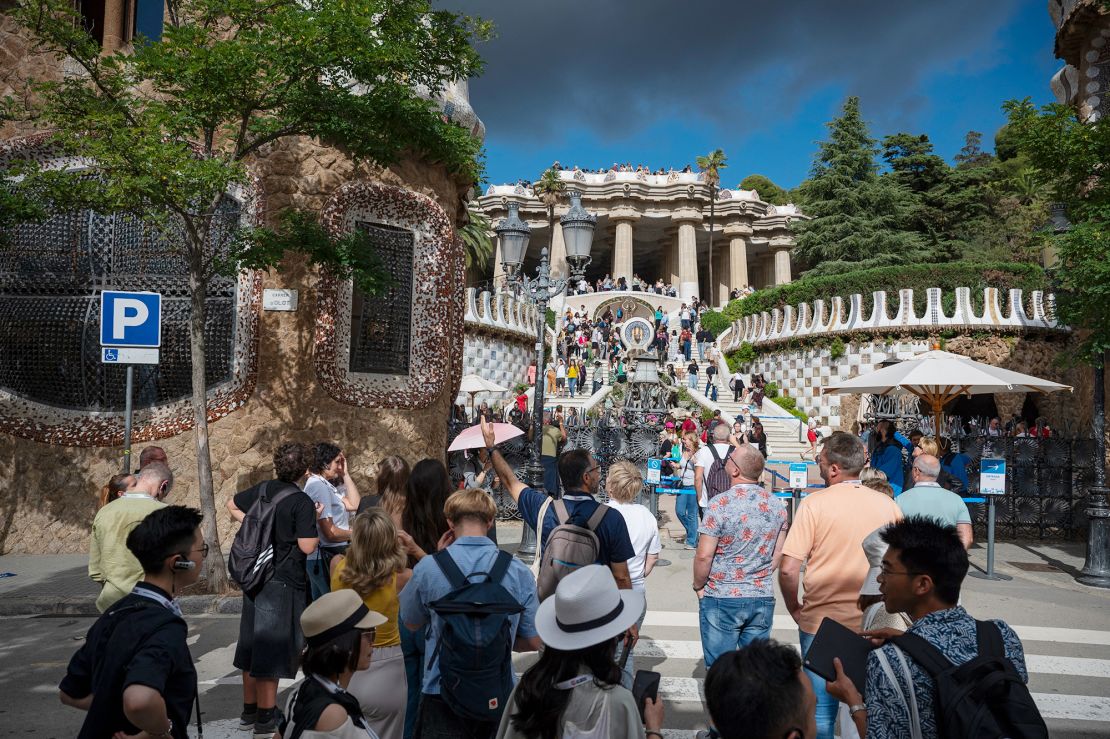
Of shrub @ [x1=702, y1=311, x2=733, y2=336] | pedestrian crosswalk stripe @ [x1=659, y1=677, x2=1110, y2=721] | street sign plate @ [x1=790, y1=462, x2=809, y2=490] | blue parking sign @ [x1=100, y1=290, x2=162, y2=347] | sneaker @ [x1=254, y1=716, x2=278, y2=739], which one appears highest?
shrub @ [x1=702, y1=311, x2=733, y2=336]

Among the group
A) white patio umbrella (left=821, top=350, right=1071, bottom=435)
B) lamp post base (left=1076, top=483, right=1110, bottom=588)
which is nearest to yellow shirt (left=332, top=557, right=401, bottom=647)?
lamp post base (left=1076, top=483, right=1110, bottom=588)

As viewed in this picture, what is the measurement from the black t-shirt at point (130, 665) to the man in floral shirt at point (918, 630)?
2112 mm

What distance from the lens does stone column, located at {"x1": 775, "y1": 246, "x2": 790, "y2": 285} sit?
55734 mm

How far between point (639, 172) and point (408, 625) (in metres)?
52.9

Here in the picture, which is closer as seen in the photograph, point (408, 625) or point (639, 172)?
point (408, 625)

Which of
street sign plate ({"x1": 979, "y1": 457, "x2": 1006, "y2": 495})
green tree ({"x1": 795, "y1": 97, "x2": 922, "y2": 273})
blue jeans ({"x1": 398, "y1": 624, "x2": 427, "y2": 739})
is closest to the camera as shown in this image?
blue jeans ({"x1": 398, "y1": 624, "x2": 427, "y2": 739})

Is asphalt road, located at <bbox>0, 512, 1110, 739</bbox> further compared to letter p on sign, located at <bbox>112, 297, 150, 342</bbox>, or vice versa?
letter p on sign, located at <bbox>112, 297, 150, 342</bbox>

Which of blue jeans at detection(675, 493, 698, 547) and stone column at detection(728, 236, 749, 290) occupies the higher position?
stone column at detection(728, 236, 749, 290)

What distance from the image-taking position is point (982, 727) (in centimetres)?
196

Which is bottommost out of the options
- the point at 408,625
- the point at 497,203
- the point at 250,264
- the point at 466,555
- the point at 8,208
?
the point at 408,625

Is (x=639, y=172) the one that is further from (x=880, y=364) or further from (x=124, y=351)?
(x=124, y=351)

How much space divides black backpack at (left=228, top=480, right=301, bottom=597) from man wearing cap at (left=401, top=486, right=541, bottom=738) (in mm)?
1558

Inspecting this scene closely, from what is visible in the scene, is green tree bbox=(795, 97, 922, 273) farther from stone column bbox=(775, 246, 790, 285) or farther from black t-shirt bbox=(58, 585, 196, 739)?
black t-shirt bbox=(58, 585, 196, 739)

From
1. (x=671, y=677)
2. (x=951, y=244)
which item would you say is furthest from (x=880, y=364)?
(x=671, y=677)
